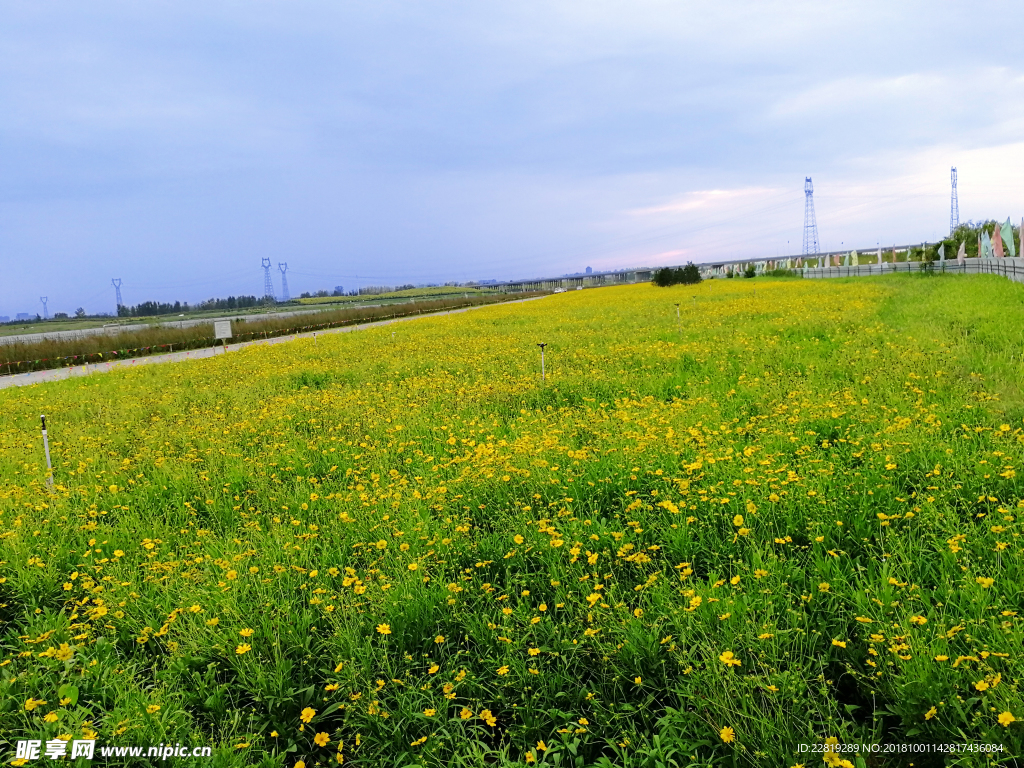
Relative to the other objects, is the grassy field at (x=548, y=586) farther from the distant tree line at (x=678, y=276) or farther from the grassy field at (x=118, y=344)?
the distant tree line at (x=678, y=276)

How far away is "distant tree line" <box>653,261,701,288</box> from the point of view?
5534 cm

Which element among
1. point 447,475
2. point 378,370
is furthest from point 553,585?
point 378,370

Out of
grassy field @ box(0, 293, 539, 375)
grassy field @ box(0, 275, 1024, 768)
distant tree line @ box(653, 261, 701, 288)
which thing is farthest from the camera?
distant tree line @ box(653, 261, 701, 288)

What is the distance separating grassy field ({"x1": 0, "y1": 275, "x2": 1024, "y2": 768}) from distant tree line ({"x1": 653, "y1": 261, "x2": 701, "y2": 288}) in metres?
49.0

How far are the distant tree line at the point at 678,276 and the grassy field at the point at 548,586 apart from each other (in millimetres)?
48969

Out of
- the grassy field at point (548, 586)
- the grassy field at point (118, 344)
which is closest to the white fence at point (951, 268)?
the grassy field at point (548, 586)

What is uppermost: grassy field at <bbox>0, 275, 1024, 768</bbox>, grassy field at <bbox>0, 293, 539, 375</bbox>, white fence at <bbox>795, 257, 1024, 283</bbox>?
white fence at <bbox>795, 257, 1024, 283</bbox>

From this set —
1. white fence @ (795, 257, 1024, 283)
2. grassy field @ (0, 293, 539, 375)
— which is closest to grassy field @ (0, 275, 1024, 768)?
grassy field @ (0, 293, 539, 375)

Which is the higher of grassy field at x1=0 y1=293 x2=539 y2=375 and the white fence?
the white fence

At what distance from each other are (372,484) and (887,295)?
25.6 meters

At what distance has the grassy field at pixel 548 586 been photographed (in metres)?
2.76

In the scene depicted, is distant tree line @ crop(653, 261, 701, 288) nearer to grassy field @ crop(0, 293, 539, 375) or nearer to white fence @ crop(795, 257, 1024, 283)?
white fence @ crop(795, 257, 1024, 283)

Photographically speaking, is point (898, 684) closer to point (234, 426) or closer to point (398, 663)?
point (398, 663)

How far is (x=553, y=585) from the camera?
12.0ft
